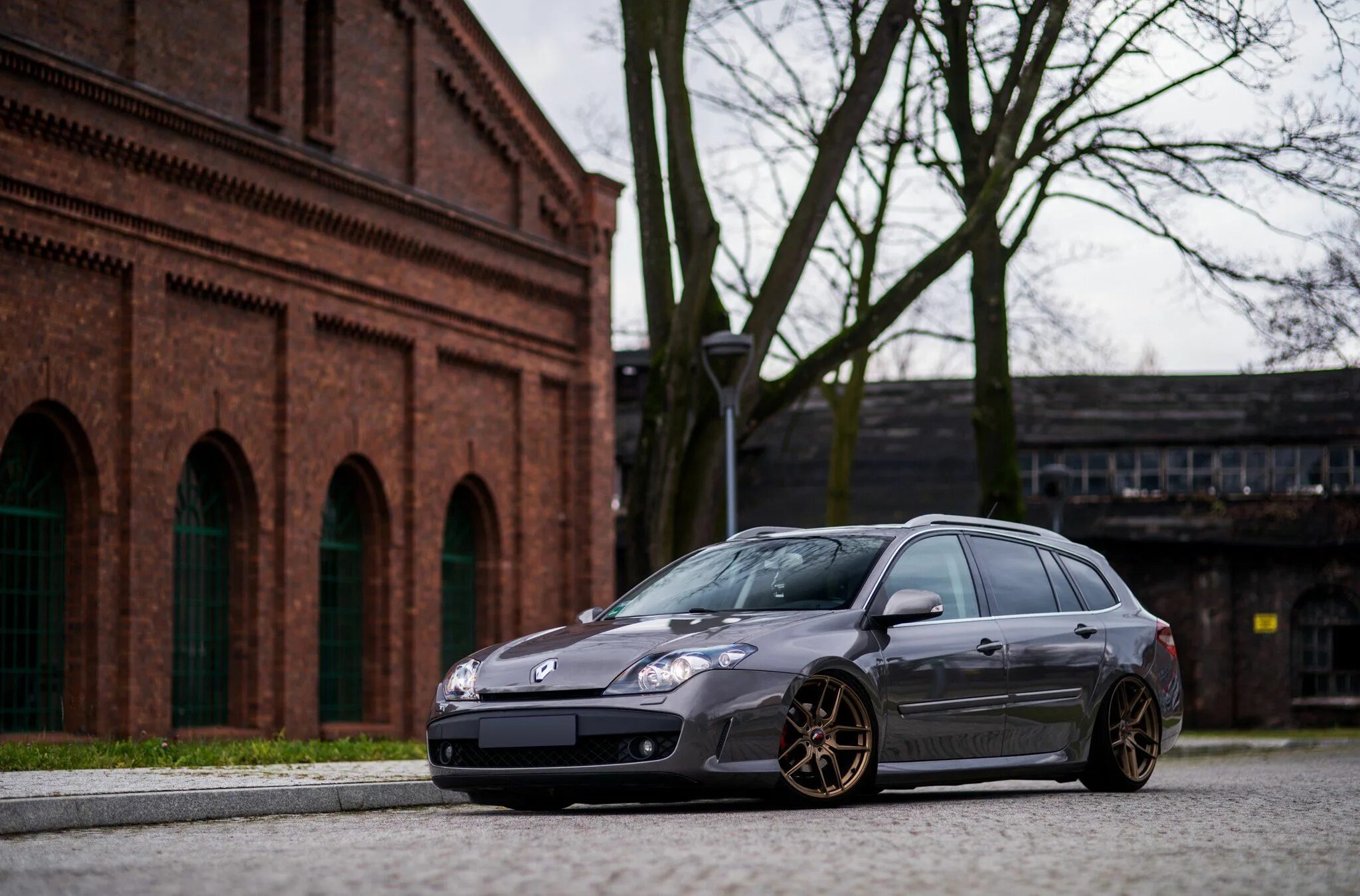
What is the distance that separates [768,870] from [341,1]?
801 inches

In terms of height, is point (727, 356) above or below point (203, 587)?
above

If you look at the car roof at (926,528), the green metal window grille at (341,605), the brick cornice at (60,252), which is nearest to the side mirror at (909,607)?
the car roof at (926,528)

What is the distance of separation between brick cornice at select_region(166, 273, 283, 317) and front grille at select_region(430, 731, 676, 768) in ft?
43.8

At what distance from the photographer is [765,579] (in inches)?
390

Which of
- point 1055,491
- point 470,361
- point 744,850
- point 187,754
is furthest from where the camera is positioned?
point 1055,491

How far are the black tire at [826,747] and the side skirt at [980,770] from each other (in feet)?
0.47

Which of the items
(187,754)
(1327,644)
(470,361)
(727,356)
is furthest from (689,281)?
(1327,644)

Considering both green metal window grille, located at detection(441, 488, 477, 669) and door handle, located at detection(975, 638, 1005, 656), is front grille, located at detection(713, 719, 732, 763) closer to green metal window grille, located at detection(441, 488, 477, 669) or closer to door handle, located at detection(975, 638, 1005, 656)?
door handle, located at detection(975, 638, 1005, 656)

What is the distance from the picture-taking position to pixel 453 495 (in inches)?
1062

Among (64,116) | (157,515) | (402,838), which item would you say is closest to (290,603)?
(157,515)

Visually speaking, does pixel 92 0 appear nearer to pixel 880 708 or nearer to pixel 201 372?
pixel 201 372

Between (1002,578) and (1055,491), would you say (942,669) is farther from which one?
(1055,491)

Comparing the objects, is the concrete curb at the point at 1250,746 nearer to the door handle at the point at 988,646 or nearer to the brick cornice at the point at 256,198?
the brick cornice at the point at 256,198

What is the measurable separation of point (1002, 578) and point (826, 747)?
196cm
